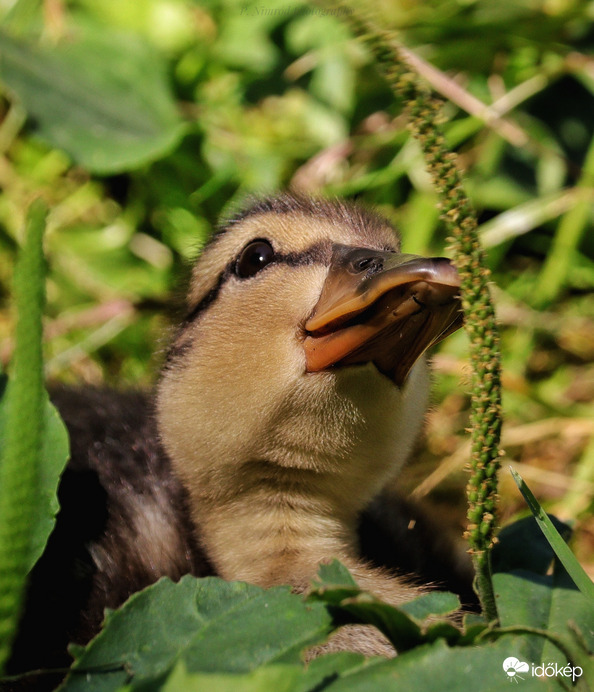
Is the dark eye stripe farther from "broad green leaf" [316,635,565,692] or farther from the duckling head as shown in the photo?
"broad green leaf" [316,635,565,692]

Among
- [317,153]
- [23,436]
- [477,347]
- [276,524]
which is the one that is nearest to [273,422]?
[276,524]

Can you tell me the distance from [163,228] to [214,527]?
1.36 m

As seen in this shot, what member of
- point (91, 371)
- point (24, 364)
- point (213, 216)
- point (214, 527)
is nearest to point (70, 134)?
point (213, 216)

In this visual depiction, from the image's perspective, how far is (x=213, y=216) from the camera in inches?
102

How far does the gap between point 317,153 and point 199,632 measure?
6.35ft

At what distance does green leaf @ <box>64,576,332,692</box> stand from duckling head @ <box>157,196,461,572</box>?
340mm

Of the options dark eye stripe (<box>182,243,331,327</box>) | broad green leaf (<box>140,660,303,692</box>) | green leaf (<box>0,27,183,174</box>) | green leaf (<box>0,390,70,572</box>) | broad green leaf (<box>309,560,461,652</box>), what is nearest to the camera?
broad green leaf (<box>140,660,303,692</box>)

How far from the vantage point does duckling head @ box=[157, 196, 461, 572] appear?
4.00 feet

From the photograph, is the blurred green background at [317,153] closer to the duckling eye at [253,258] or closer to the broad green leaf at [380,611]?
the duckling eye at [253,258]

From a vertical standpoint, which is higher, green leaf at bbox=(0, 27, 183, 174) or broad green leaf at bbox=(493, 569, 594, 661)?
green leaf at bbox=(0, 27, 183, 174)

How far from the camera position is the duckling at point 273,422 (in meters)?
1.25

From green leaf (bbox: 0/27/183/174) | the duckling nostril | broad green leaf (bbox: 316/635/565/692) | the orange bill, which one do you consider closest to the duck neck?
the orange bill

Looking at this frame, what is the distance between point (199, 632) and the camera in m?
1.00

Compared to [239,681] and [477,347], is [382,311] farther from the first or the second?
[239,681]
